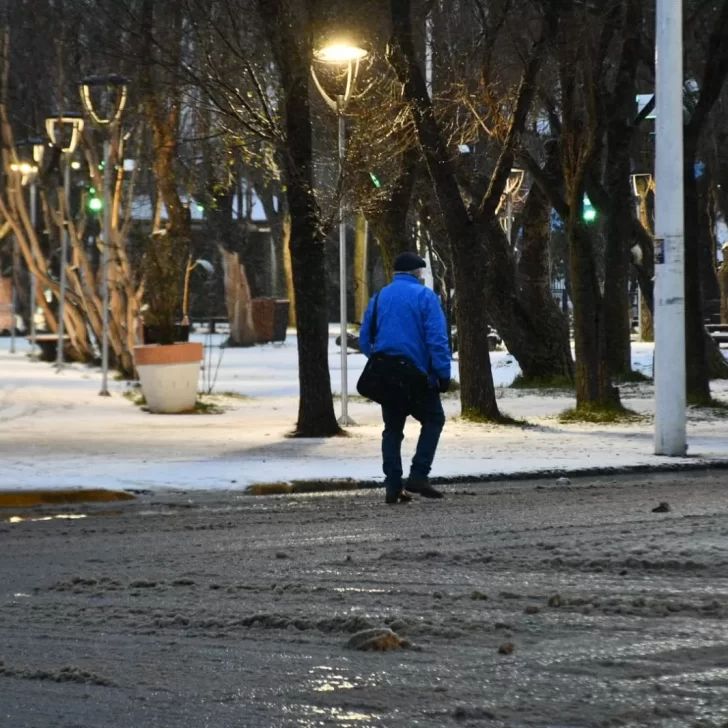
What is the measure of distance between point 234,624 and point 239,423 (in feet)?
41.4

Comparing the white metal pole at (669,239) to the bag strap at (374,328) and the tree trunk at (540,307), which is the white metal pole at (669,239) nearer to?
the bag strap at (374,328)

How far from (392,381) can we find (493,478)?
238 cm

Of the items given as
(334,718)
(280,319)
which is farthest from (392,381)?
(280,319)

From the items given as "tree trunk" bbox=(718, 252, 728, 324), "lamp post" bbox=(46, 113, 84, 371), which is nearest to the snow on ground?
"lamp post" bbox=(46, 113, 84, 371)

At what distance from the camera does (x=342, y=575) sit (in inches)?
308

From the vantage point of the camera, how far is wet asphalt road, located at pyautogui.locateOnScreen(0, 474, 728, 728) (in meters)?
5.17

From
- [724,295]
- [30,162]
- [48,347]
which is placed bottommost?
[48,347]

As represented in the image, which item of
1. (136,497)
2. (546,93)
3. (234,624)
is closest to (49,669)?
(234,624)

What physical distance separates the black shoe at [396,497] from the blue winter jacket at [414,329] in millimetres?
948

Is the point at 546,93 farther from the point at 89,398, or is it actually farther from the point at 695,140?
the point at 89,398

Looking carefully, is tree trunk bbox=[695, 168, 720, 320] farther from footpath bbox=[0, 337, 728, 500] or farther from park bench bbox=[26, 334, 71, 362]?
park bench bbox=[26, 334, 71, 362]

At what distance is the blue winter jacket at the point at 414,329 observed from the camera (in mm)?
11281

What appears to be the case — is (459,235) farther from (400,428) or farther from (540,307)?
(540,307)

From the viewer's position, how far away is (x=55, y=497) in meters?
12.0
